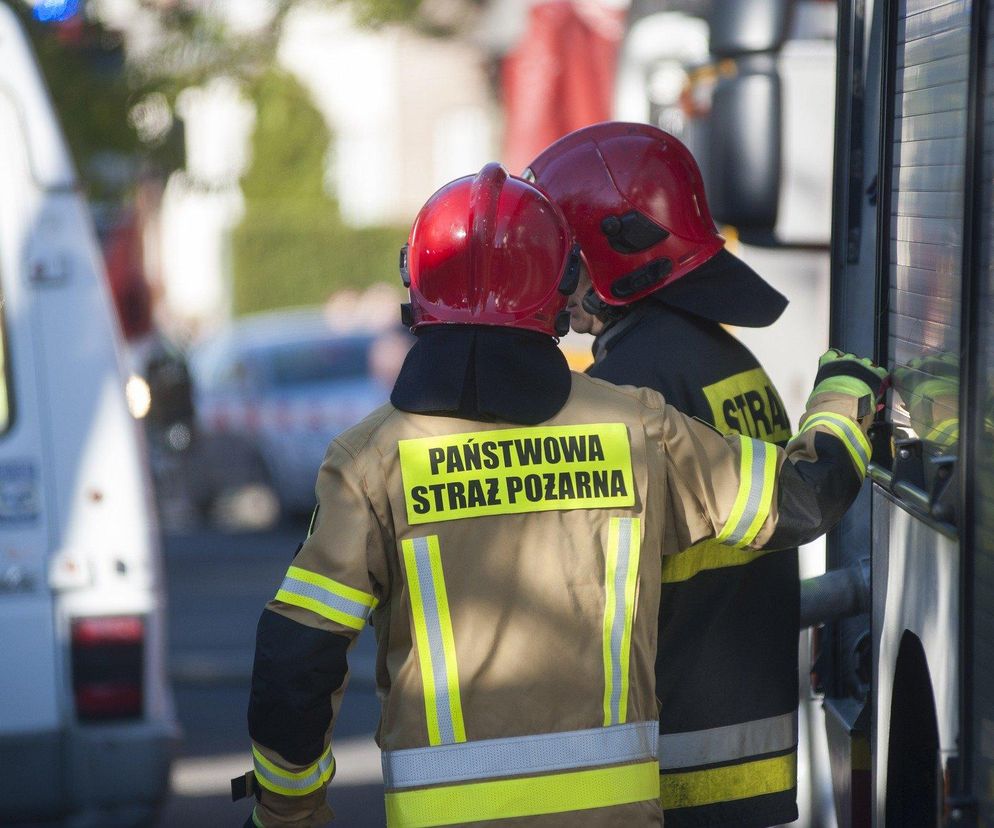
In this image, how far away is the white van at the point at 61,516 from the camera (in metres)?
4.62

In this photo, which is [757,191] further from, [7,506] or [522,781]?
[522,781]

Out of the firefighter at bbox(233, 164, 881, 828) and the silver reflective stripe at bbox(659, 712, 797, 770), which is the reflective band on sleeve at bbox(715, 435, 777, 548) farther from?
the silver reflective stripe at bbox(659, 712, 797, 770)

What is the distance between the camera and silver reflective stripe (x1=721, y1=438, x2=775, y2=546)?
109 inches

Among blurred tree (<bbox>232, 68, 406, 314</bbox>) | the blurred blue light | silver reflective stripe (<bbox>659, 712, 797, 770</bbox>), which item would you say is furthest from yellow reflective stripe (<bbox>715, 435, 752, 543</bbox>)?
blurred tree (<bbox>232, 68, 406, 314</bbox>)

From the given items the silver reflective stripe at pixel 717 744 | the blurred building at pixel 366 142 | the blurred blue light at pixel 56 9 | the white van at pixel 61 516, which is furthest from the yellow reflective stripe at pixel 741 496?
the blurred building at pixel 366 142

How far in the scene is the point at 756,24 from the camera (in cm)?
575

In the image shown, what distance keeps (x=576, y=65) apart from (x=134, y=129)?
275cm

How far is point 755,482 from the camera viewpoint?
2795mm

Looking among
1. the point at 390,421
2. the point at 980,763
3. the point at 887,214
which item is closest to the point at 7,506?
the point at 390,421

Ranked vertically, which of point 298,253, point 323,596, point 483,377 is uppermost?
point 483,377

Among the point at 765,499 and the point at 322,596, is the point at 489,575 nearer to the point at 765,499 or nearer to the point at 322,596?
the point at 322,596

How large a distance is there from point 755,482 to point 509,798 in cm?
64

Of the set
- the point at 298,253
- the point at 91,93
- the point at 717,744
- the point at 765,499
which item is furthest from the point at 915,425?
the point at 298,253

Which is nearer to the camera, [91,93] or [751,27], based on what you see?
[751,27]
